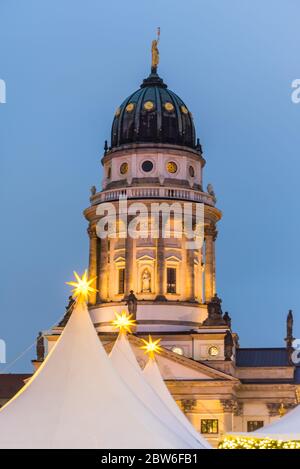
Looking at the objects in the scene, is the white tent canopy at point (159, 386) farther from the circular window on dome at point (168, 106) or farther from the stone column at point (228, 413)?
the circular window on dome at point (168, 106)

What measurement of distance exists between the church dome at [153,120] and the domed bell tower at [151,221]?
80mm

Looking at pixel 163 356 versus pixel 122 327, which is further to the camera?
pixel 163 356

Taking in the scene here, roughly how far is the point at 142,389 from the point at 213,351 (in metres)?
36.4

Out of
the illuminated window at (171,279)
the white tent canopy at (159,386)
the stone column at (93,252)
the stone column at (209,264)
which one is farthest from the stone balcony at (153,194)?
the white tent canopy at (159,386)

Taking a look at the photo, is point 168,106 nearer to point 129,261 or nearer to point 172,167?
point 172,167

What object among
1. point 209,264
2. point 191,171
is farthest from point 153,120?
point 209,264

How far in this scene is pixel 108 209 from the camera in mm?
96625

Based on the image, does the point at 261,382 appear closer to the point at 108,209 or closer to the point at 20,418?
the point at 108,209

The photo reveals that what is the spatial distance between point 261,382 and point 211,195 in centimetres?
1614

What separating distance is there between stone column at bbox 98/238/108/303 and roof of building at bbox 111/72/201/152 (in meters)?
8.35

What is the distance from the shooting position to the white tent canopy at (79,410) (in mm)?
40938

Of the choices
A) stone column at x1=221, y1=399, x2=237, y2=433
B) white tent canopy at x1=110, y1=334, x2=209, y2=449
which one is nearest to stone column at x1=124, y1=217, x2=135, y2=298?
stone column at x1=221, y1=399, x2=237, y2=433

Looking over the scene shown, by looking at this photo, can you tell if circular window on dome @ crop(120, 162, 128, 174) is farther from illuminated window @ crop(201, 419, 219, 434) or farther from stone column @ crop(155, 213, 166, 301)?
illuminated window @ crop(201, 419, 219, 434)
